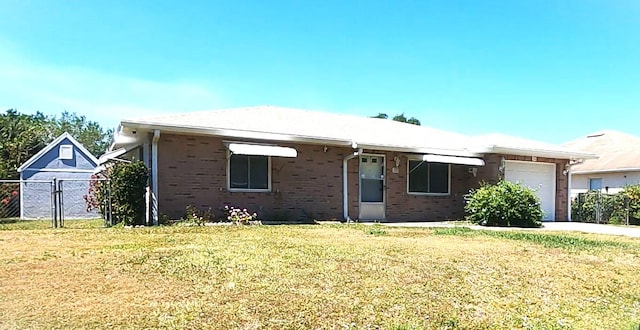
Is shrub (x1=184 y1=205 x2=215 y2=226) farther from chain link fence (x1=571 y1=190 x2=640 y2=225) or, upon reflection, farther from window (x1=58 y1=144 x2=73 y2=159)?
chain link fence (x1=571 y1=190 x2=640 y2=225)

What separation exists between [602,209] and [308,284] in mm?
18568

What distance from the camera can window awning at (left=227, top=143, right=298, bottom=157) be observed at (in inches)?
496

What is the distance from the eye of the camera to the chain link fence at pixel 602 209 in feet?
62.3

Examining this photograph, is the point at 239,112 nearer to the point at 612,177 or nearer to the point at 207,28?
the point at 207,28

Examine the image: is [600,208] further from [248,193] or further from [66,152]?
[66,152]

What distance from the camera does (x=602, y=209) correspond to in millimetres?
19547

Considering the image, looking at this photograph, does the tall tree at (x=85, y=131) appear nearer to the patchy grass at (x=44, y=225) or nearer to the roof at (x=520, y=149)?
the patchy grass at (x=44, y=225)

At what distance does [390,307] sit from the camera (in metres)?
4.56

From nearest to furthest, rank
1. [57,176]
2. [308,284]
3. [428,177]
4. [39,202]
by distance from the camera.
→ [308,284] < [428,177] < [39,202] < [57,176]

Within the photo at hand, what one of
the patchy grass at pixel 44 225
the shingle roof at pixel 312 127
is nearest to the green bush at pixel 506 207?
the shingle roof at pixel 312 127

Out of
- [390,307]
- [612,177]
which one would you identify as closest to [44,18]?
[390,307]

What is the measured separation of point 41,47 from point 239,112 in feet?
26.0

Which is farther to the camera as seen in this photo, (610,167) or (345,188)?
(610,167)

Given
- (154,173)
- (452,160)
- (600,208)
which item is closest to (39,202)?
(154,173)
